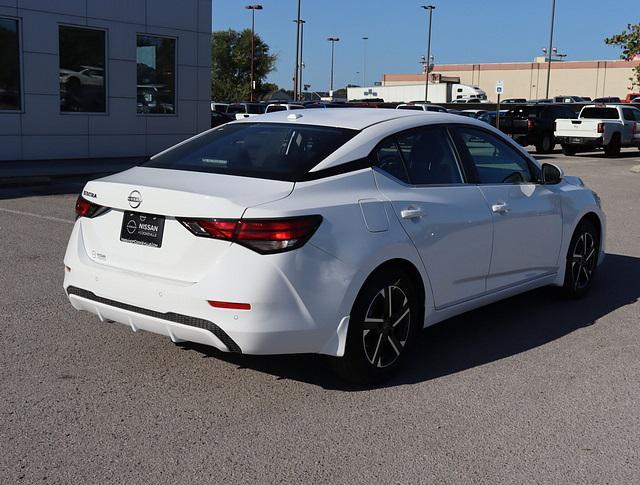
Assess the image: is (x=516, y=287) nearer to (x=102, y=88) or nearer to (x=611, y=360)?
(x=611, y=360)

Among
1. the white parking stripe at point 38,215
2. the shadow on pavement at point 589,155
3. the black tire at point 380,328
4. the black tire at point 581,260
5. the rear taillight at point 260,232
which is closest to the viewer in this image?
the rear taillight at point 260,232

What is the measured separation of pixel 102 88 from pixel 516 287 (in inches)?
679

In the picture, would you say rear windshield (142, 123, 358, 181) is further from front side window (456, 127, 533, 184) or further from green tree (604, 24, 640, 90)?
green tree (604, 24, 640, 90)

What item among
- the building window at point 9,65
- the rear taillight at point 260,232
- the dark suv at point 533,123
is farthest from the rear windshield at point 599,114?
the rear taillight at point 260,232

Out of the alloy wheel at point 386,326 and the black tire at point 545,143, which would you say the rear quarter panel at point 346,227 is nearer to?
the alloy wheel at point 386,326

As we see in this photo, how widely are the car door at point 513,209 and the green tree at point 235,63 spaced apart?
76220mm

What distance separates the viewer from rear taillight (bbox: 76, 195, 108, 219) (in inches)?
194

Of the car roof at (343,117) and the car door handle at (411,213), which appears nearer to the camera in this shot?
the car door handle at (411,213)

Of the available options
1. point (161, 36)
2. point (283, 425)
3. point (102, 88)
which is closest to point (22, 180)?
point (102, 88)

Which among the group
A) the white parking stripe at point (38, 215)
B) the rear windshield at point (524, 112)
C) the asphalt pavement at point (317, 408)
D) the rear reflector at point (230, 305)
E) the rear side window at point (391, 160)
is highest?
the rear windshield at point (524, 112)

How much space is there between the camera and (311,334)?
448cm

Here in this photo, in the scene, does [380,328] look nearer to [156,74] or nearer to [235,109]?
[156,74]

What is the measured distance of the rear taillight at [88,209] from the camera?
492 centimetres

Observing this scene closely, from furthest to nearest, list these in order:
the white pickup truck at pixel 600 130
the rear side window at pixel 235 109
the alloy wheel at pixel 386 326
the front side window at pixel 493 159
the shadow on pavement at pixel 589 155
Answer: the rear side window at pixel 235 109, the shadow on pavement at pixel 589 155, the white pickup truck at pixel 600 130, the front side window at pixel 493 159, the alloy wheel at pixel 386 326
